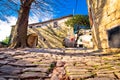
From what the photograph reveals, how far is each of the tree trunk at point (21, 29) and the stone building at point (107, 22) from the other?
183 inches

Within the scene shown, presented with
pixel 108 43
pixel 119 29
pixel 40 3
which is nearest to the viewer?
pixel 119 29

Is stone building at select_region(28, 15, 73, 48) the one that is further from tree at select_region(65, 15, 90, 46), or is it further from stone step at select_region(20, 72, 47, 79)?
stone step at select_region(20, 72, 47, 79)

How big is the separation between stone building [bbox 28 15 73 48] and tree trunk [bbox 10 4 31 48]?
22.6 meters

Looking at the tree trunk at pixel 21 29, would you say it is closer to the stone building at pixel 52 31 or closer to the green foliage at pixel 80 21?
the green foliage at pixel 80 21

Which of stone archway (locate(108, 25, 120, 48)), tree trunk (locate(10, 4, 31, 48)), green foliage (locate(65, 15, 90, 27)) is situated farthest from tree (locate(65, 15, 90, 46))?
stone archway (locate(108, 25, 120, 48))

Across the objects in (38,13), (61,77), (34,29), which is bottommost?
(61,77)

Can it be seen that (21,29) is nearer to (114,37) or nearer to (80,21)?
(114,37)

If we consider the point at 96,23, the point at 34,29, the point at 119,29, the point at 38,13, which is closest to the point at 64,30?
the point at 34,29

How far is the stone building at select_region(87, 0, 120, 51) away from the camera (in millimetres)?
5857

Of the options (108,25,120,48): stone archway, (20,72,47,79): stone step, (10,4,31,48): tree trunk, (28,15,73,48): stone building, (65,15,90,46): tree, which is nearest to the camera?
(20,72,47,79): stone step

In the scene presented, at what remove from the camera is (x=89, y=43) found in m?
25.8

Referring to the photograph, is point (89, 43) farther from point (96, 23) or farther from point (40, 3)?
point (96, 23)

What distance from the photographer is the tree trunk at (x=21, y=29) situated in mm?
10875

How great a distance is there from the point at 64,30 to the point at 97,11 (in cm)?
2773
